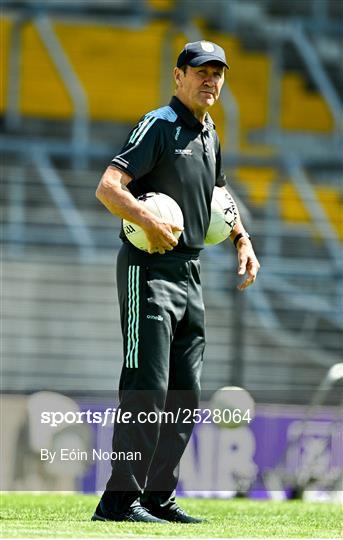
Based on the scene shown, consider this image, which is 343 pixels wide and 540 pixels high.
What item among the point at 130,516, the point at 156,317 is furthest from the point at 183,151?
the point at 130,516

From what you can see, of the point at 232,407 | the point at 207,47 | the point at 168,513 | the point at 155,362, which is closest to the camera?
the point at 155,362

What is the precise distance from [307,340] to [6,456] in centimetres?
428

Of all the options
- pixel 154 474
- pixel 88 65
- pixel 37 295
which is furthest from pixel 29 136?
pixel 154 474

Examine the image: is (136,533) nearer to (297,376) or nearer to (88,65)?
(297,376)

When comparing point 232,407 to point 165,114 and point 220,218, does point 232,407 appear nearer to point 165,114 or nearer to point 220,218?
point 220,218

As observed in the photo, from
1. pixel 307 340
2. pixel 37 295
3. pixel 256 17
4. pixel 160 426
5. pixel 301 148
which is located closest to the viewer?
pixel 160 426

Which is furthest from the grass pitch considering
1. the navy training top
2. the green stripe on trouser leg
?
the navy training top

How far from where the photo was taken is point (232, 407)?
26.4 ft

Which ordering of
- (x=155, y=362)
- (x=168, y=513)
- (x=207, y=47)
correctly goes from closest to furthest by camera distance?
(x=155, y=362) < (x=207, y=47) < (x=168, y=513)

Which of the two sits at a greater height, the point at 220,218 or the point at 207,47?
the point at 207,47

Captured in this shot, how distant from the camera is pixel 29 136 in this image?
1452 centimetres

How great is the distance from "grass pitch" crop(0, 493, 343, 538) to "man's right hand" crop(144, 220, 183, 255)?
3.09 ft

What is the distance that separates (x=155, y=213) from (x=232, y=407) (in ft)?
11.4

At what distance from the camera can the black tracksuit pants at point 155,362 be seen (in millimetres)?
4797
